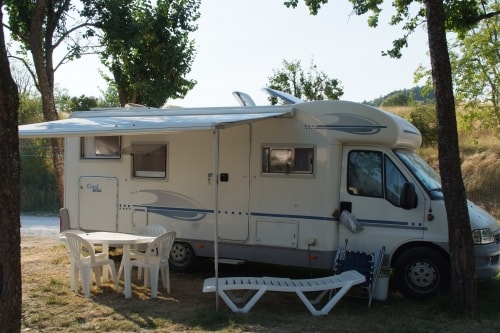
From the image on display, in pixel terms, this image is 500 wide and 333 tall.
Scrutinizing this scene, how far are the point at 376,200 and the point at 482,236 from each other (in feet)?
4.50

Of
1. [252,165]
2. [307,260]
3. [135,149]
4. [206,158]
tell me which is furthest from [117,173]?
[307,260]

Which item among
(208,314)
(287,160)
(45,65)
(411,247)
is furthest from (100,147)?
(411,247)

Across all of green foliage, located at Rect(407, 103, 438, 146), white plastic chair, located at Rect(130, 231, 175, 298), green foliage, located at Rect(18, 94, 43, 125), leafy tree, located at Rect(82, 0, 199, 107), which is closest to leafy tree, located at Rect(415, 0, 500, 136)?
green foliage, located at Rect(407, 103, 438, 146)

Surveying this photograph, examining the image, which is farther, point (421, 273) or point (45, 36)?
point (45, 36)

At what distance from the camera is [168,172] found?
8.71m

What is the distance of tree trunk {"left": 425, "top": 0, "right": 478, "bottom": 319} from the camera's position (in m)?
6.20

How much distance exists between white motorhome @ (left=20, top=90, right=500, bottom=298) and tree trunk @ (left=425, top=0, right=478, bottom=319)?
0.77m

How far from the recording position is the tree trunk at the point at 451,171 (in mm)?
6199

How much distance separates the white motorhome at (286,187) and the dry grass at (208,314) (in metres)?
0.60

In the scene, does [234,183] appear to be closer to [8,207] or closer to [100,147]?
[100,147]

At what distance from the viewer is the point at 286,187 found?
7.86 meters

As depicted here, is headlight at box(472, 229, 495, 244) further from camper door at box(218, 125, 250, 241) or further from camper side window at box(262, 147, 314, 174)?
camper door at box(218, 125, 250, 241)

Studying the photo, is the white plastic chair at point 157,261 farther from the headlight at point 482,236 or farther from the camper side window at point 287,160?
the headlight at point 482,236

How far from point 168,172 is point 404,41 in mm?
4424
